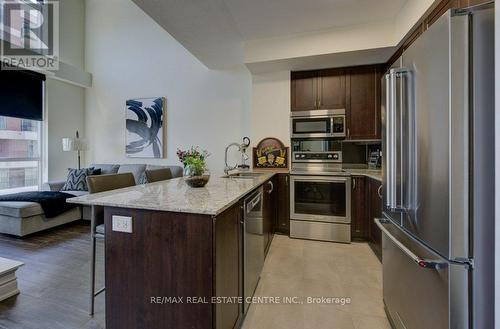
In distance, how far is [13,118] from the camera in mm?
4133

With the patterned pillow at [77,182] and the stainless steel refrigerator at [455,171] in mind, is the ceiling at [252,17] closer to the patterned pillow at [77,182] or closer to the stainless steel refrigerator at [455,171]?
the stainless steel refrigerator at [455,171]

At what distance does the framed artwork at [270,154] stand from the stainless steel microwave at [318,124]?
28cm

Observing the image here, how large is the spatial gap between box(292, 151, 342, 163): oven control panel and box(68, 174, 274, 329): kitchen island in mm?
2256

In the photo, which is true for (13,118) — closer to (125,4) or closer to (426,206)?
(125,4)

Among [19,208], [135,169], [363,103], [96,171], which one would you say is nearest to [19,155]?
[96,171]

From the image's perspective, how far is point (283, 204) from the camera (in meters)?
3.30

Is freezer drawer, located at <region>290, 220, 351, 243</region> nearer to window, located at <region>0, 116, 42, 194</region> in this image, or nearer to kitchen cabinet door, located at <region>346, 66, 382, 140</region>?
kitchen cabinet door, located at <region>346, 66, 382, 140</region>

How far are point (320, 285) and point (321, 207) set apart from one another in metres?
1.24

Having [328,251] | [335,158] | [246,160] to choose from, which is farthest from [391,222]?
[246,160]

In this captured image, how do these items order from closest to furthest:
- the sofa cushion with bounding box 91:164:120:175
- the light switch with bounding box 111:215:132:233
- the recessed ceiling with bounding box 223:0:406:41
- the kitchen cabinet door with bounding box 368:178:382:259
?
1. the light switch with bounding box 111:215:132:233
2. the recessed ceiling with bounding box 223:0:406:41
3. the kitchen cabinet door with bounding box 368:178:382:259
4. the sofa cushion with bounding box 91:164:120:175

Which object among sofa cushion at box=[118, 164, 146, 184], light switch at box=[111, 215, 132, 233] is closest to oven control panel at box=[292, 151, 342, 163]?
light switch at box=[111, 215, 132, 233]

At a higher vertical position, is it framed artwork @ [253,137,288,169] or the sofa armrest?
framed artwork @ [253,137,288,169]

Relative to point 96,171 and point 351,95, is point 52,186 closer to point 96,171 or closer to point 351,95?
point 96,171

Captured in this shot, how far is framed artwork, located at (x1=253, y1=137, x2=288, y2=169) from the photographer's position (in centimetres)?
352
